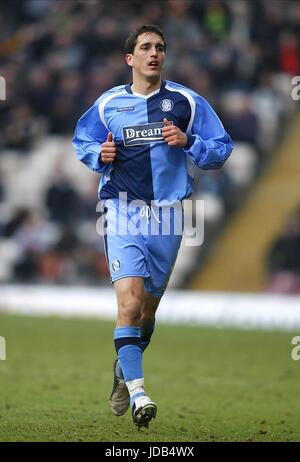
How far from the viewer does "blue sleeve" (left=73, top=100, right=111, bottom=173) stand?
9258 millimetres

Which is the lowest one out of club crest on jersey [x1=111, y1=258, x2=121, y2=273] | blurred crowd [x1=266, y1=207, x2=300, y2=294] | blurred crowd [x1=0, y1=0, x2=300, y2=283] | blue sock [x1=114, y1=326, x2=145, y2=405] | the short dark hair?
blue sock [x1=114, y1=326, x2=145, y2=405]

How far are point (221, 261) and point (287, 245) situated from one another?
8.08ft

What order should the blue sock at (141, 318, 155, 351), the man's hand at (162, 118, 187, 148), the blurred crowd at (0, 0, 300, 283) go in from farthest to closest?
the blurred crowd at (0, 0, 300, 283) < the blue sock at (141, 318, 155, 351) < the man's hand at (162, 118, 187, 148)

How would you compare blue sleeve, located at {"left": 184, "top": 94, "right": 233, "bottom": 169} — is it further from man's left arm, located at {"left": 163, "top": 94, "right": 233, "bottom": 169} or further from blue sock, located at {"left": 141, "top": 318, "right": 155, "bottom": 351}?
blue sock, located at {"left": 141, "top": 318, "right": 155, "bottom": 351}

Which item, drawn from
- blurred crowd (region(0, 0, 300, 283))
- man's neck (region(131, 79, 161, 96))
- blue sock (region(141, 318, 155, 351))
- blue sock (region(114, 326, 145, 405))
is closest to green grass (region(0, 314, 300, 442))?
blue sock (region(114, 326, 145, 405))

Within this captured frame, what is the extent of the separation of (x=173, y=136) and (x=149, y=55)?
693mm

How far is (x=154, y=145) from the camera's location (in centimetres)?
910

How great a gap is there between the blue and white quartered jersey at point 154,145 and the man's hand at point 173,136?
14cm

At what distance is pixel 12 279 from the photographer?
23156 millimetres

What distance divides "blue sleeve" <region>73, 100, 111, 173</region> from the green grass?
2.11 meters

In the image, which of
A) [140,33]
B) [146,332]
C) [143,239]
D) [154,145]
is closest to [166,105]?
[154,145]

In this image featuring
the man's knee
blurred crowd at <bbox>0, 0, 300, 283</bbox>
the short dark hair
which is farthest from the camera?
blurred crowd at <bbox>0, 0, 300, 283</bbox>

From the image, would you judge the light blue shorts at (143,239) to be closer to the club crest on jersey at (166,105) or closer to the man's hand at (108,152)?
the man's hand at (108,152)
